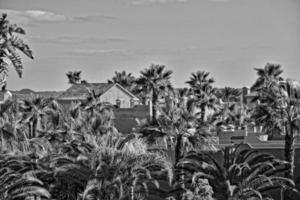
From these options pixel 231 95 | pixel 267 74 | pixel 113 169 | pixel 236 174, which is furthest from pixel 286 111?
pixel 231 95

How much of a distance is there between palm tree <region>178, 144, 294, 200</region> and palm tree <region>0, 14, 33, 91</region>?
1090 centimetres

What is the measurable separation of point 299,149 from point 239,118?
109 feet

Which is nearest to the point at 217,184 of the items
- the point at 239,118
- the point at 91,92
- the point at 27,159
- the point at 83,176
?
the point at 83,176

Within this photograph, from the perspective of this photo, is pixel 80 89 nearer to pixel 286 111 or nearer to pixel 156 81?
pixel 156 81

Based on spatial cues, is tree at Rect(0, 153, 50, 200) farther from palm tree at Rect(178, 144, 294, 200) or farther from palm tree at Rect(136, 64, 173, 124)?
palm tree at Rect(136, 64, 173, 124)

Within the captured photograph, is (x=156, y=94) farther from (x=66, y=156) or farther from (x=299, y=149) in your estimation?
(x=66, y=156)

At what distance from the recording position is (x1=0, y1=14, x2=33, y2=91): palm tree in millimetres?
23547

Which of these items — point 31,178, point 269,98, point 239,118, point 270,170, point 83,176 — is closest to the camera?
point 31,178

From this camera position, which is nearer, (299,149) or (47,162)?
(47,162)

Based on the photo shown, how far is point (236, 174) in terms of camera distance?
104 feet

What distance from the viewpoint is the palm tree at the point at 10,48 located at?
23547mm

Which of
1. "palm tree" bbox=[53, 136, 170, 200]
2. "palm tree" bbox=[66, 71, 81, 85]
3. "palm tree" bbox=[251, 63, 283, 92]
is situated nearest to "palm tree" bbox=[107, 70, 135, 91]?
"palm tree" bbox=[66, 71, 81, 85]

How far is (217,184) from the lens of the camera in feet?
105

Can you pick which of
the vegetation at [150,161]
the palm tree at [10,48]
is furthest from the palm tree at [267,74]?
the palm tree at [10,48]
